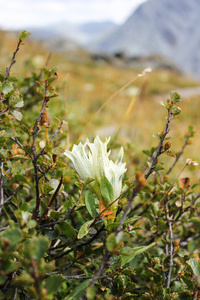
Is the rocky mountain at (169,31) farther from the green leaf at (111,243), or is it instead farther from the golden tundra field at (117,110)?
the green leaf at (111,243)

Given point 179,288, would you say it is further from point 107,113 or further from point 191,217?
point 107,113

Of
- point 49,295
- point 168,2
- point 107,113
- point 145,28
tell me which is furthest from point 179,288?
point 168,2

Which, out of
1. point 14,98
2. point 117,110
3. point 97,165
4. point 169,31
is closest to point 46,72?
point 14,98

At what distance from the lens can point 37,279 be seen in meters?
0.36

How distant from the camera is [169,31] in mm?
65562

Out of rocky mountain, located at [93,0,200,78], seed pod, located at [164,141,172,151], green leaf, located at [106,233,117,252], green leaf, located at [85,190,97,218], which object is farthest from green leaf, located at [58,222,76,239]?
rocky mountain, located at [93,0,200,78]

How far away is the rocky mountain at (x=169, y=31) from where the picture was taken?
61906 mm

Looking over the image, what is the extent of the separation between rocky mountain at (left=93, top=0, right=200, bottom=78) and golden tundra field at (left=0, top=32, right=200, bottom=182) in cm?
5506

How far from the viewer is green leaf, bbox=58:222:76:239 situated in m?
0.60

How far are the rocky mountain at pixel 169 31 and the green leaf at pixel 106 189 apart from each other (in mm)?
63225

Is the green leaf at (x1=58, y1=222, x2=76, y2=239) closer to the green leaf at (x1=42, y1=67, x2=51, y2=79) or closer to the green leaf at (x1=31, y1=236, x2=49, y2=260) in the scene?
the green leaf at (x1=31, y1=236, x2=49, y2=260)

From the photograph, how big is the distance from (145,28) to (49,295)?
237 feet

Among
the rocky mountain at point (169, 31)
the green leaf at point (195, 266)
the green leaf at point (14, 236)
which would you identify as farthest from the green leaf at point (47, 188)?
the rocky mountain at point (169, 31)

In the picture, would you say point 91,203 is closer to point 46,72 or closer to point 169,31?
point 46,72
